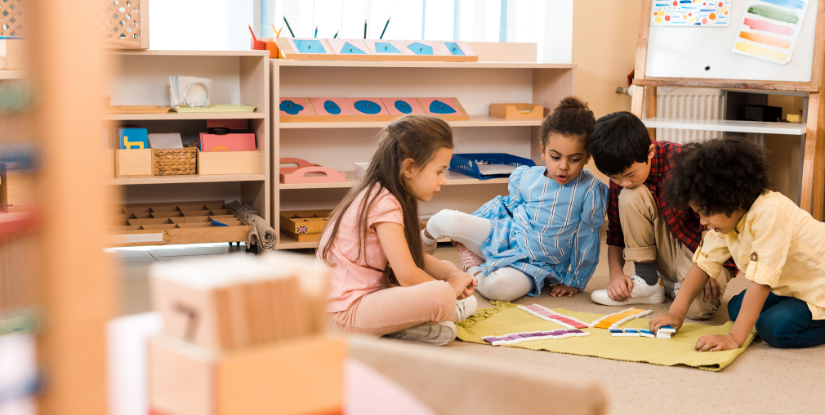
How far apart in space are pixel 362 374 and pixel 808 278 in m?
1.39

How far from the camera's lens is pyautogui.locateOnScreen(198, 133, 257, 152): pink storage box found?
2.54 m

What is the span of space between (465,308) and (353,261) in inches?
15.0

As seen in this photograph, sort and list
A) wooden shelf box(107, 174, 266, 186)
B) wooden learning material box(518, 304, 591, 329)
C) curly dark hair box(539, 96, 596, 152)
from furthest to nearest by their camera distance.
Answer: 1. wooden shelf box(107, 174, 266, 186)
2. curly dark hair box(539, 96, 596, 152)
3. wooden learning material box(518, 304, 591, 329)

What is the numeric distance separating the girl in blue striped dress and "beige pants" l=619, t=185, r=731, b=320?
9 centimetres

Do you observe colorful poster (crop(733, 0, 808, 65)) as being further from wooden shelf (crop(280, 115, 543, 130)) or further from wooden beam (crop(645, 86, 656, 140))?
wooden shelf (crop(280, 115, 543, 130))

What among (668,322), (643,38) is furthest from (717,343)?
(643,38)

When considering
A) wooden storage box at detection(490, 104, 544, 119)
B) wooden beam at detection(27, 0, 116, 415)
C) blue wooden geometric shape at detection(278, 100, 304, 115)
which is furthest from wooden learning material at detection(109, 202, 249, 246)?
wooden beam at detection(27, 0, 116, 415)

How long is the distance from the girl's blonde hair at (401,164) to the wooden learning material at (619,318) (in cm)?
54

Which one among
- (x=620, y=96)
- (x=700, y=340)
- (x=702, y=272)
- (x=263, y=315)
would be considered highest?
(x=620, y=96)

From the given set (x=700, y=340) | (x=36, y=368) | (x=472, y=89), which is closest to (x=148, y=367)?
(x=36, y=368)

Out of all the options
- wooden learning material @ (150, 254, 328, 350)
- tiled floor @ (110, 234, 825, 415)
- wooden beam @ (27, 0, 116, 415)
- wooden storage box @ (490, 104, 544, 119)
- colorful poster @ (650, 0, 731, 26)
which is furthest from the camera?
wooden storage box @ (490, 104, 544, 119)

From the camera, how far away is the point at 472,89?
3158 mm

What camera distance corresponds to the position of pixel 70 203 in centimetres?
26

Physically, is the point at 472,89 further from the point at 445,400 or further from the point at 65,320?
the point at 65,320
